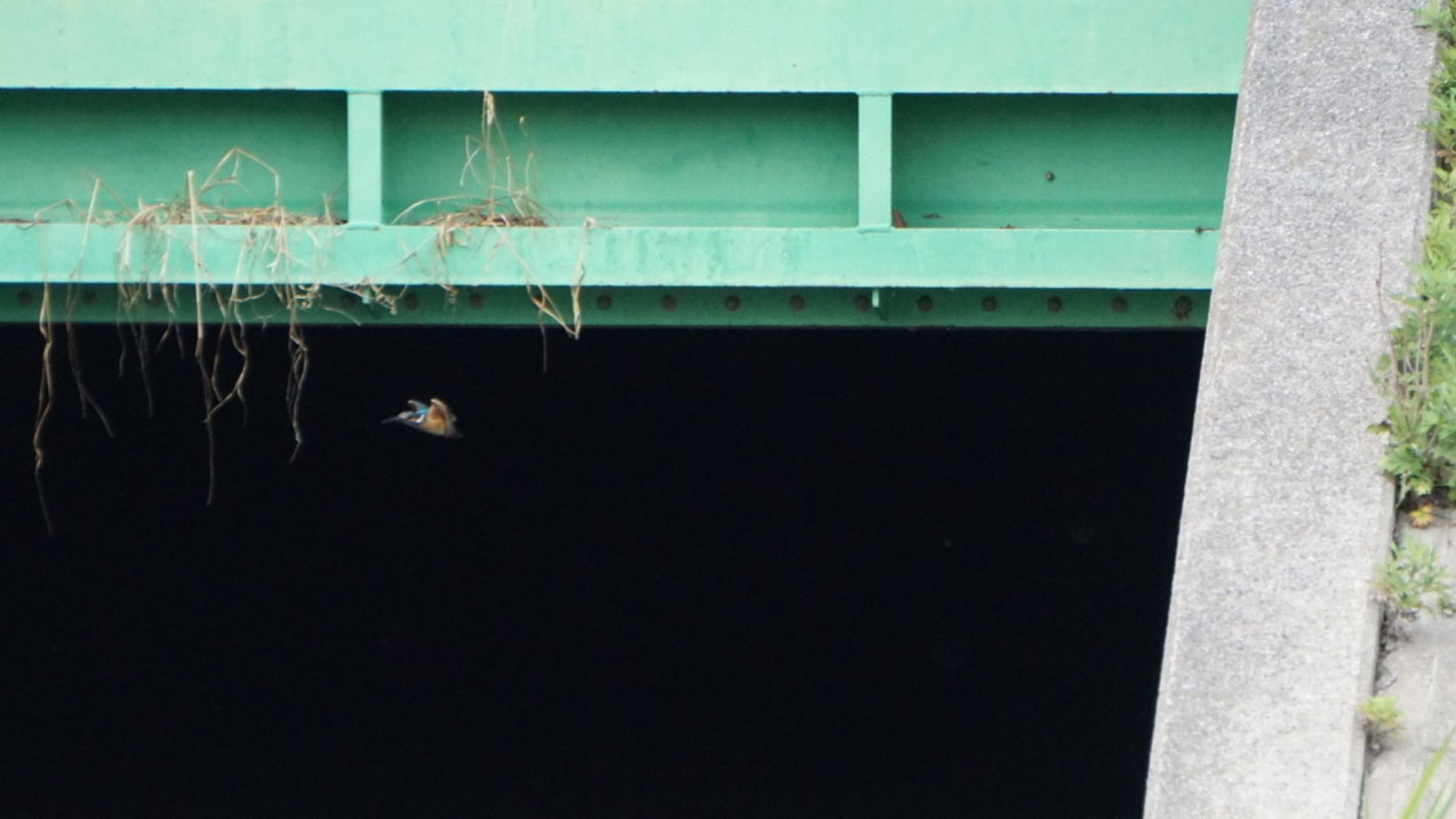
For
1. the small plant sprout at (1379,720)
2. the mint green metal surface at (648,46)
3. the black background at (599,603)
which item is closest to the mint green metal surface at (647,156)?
the mint green metal surface at (648,46)

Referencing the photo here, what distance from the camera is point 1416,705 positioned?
8.80 ft

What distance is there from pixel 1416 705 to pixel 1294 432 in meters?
0.63

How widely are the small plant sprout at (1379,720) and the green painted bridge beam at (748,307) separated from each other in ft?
7.14

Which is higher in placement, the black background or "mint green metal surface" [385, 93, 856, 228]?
"mint green metal surface" [385, 93, 856, 228]

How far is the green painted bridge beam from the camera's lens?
461cm

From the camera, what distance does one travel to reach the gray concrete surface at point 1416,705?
2.58 meters

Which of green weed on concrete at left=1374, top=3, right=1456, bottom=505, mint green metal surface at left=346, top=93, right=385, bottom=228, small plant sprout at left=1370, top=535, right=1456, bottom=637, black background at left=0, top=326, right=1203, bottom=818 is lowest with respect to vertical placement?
black background at left=0, top=326, right=1203, bottom=818

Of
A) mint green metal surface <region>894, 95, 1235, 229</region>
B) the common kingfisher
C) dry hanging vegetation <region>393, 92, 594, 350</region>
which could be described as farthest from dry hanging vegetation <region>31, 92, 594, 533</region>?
the common kingfisher

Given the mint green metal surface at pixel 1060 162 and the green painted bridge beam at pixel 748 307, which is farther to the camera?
the green painted bridge beam at pixel 748 307

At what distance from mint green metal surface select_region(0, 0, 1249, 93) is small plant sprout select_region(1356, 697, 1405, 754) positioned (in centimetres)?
231

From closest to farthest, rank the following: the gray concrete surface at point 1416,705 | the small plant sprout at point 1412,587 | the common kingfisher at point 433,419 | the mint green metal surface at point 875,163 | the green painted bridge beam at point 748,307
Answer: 1. the gray concrete surface at point 1416,705
2. the small plant sprout at point 1412,587
3. the mint green metal surface at point 875,163
4. the green painted bridge beam at point 748,307
5. the common kingfisher at point 433,419

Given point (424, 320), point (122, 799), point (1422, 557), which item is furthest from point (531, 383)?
point (1422, 557)

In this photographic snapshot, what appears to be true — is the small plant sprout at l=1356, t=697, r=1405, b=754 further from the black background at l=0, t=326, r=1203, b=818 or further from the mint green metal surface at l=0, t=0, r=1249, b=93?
the black background at l=0, t=326, r=1203, b=818

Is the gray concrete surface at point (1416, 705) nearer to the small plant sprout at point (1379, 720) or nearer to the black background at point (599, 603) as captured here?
the small plant sprout at point (1379, 720)
